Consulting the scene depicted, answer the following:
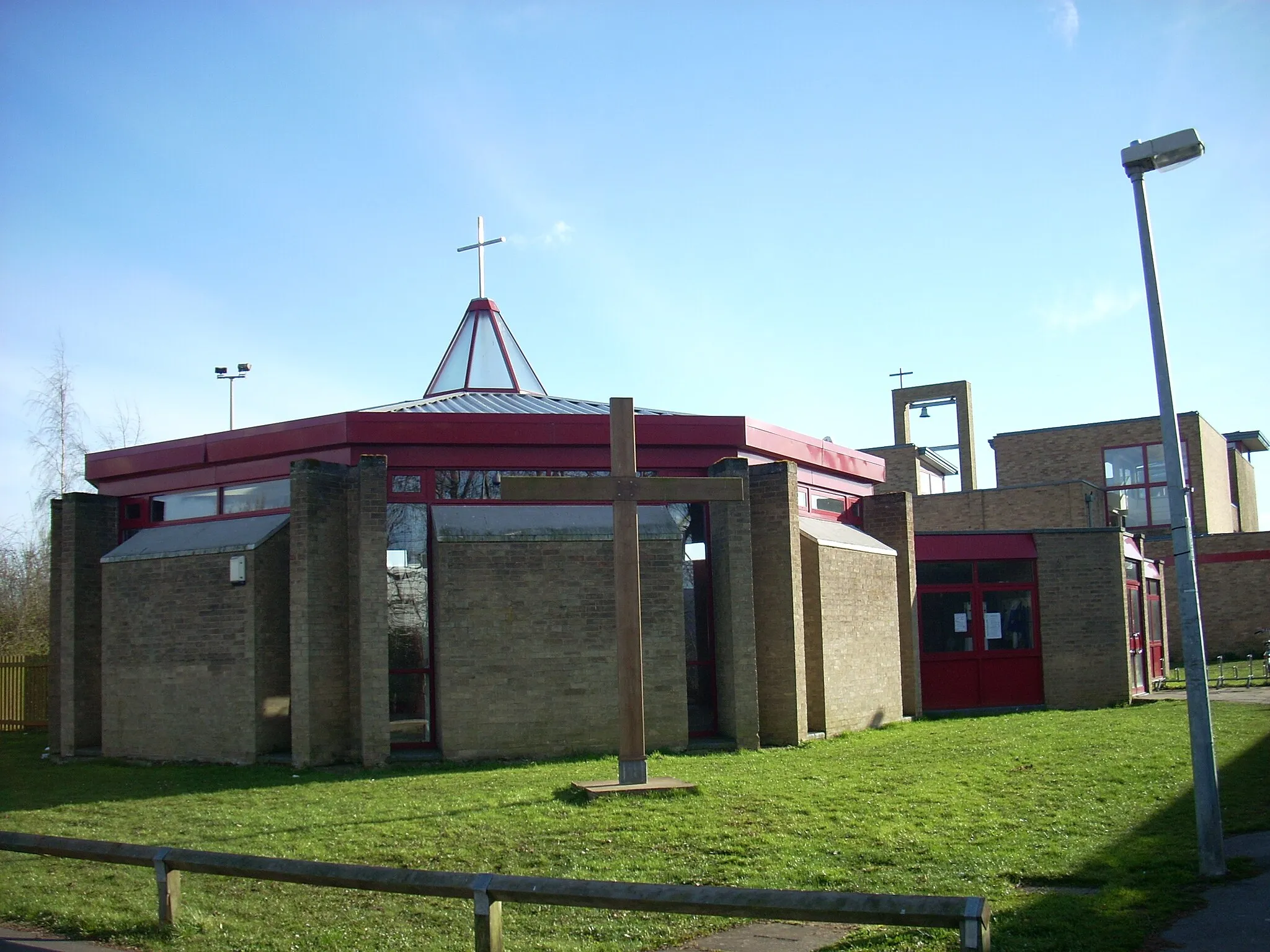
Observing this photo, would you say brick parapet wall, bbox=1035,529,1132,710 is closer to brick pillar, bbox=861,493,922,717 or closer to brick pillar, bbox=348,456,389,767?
brick pillar, bbox=861,493,922,717

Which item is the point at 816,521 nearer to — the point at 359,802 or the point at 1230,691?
the point at 359,802

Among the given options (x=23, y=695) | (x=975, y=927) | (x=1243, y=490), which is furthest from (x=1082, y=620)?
(x=1243, y=490)

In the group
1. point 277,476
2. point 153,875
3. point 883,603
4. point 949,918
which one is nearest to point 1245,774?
point 883,603

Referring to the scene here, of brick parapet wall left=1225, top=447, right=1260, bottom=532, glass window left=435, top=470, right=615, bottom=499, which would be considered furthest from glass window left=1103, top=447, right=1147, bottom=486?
glass window left=435, top=470, right=615, bottom=499

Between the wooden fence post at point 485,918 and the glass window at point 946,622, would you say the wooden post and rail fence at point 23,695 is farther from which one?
the wooden fence post at point 485,918

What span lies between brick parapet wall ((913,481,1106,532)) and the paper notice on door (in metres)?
13.4

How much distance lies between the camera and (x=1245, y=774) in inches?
496

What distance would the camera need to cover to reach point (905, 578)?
2070cm

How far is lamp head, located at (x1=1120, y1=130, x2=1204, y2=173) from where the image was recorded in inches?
345

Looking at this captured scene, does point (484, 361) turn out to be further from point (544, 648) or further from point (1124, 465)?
point (1124, 465)

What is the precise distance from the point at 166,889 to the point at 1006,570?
1793cm

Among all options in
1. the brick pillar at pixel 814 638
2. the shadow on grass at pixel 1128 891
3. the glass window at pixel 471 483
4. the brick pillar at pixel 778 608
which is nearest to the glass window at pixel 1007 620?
the brick pillar at pixel 814 638

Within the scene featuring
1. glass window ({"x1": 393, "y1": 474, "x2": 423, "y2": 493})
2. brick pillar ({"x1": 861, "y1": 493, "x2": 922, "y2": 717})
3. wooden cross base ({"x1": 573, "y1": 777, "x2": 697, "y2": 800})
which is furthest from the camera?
brick pillar ({"x1": 861, "y1": 493, "x2": 922, "y2": 717})

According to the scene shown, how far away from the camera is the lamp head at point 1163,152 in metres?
8.77
